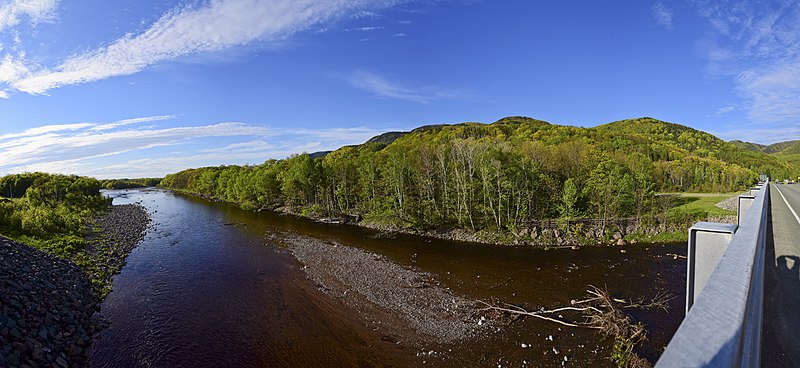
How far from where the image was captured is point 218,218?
44.6m

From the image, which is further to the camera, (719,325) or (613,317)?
(613,317)

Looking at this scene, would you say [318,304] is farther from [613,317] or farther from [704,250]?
[704,250]

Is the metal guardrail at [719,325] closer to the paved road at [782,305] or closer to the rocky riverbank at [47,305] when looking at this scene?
the paved road at [782,305]

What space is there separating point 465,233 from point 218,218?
34.4 m

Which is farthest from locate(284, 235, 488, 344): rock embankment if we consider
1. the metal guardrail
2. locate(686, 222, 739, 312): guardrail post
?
the metal guardrail

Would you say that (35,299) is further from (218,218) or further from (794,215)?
(218,218)

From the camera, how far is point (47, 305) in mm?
12305

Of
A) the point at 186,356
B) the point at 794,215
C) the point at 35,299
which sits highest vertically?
the point at 794,215

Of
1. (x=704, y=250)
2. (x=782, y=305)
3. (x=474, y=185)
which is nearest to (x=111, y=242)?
(x=474, y=185)

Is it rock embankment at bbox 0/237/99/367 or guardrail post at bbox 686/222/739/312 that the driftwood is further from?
rock embankment at bbox 0/237/99/367

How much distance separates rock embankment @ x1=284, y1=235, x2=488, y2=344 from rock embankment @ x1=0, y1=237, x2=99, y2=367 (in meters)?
9.68

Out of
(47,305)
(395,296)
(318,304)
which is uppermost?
(47,305)

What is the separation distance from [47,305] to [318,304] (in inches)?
397

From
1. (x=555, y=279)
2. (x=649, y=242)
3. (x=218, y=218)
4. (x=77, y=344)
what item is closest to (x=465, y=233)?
(x=555, y=279)
